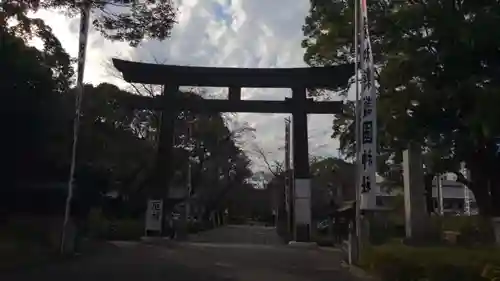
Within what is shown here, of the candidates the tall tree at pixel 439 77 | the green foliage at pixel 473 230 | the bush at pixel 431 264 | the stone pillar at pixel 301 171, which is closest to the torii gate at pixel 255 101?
the stone pillar at pixel 301 171

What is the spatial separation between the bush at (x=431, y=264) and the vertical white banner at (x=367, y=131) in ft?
5.87

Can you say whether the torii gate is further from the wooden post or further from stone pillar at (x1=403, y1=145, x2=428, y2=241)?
stone pillar at (x1=403, y1=145, x2=428, y2=241)

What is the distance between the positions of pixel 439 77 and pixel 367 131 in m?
2.96

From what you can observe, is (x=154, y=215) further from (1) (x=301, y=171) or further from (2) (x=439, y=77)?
(2) (x=439, y=77)

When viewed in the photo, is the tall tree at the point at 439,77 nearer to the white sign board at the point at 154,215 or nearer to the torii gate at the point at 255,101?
the torii gate at the point at 255,101

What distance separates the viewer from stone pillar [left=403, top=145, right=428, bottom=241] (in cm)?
2020

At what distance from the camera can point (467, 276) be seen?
1155 centimetres

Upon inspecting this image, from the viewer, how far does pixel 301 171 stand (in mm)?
31562

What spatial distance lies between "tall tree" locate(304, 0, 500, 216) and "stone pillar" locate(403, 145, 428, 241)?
47 cm

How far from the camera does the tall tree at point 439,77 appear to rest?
16312 mm

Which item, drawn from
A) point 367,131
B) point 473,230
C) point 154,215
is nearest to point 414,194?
point 473,230

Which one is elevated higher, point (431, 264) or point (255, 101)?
point (255, 101)

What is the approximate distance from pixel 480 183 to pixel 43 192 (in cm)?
1584

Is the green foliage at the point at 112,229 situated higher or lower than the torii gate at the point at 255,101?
lower
